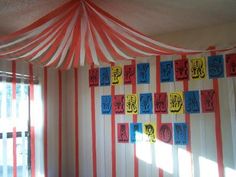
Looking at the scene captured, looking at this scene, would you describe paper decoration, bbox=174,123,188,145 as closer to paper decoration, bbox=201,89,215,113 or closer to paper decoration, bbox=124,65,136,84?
paper decoration, bbox=201,89,215,113

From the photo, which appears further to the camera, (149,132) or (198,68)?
(149,132)

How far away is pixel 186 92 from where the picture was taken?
118 inches

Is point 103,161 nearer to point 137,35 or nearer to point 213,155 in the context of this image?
point 213,155

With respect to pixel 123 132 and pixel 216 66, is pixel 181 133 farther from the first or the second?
pixel 216 66

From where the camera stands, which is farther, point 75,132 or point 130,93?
point 75,132

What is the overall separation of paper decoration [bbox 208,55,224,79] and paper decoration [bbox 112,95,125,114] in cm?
108

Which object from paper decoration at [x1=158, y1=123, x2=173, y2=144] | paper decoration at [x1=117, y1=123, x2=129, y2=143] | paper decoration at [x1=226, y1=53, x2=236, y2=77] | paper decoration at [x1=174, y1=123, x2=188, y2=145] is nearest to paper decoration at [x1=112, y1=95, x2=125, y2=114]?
paper decoration at [x1=117, y1=123, x2=129, y2=143]

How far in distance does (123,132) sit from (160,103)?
23.6 inches

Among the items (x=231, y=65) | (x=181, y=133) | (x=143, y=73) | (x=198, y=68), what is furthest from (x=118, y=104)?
(x=231, y=65)

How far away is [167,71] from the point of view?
10.2ft

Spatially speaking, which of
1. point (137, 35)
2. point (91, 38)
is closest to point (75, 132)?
point (91, 38)

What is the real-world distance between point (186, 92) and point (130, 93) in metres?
0.69

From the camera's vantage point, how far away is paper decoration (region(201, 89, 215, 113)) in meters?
2.85

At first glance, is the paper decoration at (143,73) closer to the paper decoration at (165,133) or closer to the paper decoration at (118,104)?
the paper decoration at (118,104)
